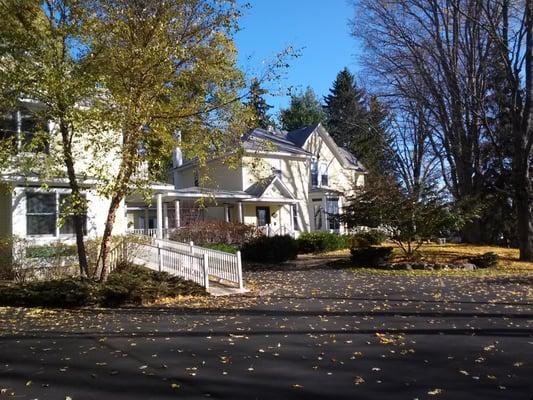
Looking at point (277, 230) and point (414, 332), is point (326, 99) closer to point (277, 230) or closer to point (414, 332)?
point (277, 230)

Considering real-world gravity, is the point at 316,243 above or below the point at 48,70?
below

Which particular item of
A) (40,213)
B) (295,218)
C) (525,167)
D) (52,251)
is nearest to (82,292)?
(52,251)

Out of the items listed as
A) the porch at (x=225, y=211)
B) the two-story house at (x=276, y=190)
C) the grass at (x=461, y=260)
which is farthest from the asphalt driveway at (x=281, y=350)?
the two-story house at (x=276, y=190)

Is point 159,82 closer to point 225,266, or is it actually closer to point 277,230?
point 225,266

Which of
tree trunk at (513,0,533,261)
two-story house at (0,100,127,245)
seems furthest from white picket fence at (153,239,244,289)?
tree trunk at (513,0,533,261)

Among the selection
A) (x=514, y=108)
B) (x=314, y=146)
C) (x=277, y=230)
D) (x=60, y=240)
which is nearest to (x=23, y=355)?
(x=60, y=240)

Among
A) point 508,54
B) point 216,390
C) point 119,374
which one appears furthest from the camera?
point 508,54

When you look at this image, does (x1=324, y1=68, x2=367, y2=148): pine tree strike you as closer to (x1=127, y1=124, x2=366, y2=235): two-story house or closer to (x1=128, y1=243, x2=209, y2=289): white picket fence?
(x1=127, y1=124, x2=366, y2=235): two-story house

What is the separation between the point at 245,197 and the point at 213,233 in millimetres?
6513

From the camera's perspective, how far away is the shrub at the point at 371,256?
21.5m

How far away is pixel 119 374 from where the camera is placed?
240 inches

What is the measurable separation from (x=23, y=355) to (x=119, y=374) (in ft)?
6.13

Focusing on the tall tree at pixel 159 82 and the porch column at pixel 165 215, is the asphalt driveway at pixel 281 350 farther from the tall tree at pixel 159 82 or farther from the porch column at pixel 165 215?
the porch column at pixel 165 215

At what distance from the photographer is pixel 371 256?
71.1ft
